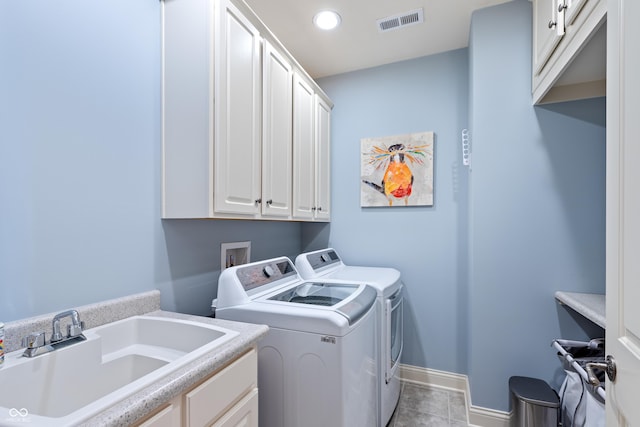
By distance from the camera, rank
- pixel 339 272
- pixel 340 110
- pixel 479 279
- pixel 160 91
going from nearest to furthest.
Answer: pixel 160 91
pixel 479 279
pixel 339 272
pixel 340 110

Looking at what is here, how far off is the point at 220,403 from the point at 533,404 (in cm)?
160

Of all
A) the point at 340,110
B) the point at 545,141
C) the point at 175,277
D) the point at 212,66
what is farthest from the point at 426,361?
the point at 212,66

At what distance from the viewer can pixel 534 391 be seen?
5.37 ft

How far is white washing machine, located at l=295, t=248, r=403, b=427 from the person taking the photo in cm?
176

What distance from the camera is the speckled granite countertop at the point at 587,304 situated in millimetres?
1297

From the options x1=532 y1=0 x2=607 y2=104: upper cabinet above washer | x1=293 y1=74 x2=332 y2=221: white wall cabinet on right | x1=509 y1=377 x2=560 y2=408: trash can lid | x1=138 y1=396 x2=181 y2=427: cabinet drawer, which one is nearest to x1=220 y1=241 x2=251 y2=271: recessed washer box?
x1=293 y1=74 x2=332 y2=221: white wall cabinet on right

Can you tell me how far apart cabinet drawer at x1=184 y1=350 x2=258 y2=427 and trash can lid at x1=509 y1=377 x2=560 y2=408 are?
146 centimetres

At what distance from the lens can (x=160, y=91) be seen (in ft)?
4.70

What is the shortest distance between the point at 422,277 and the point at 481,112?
4.23 ft

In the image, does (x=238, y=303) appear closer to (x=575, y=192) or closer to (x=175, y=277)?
(x=175, y=277)

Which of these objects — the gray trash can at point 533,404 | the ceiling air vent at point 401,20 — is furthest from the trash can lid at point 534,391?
the ceiling air vent at point 401,20

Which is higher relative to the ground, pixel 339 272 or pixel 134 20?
pixel 134 20

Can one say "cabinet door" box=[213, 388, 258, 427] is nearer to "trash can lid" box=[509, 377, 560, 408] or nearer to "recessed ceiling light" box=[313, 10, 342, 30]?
"trash can lid" box=[509, 377, 560, 408]

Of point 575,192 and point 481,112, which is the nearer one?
point 575,192
